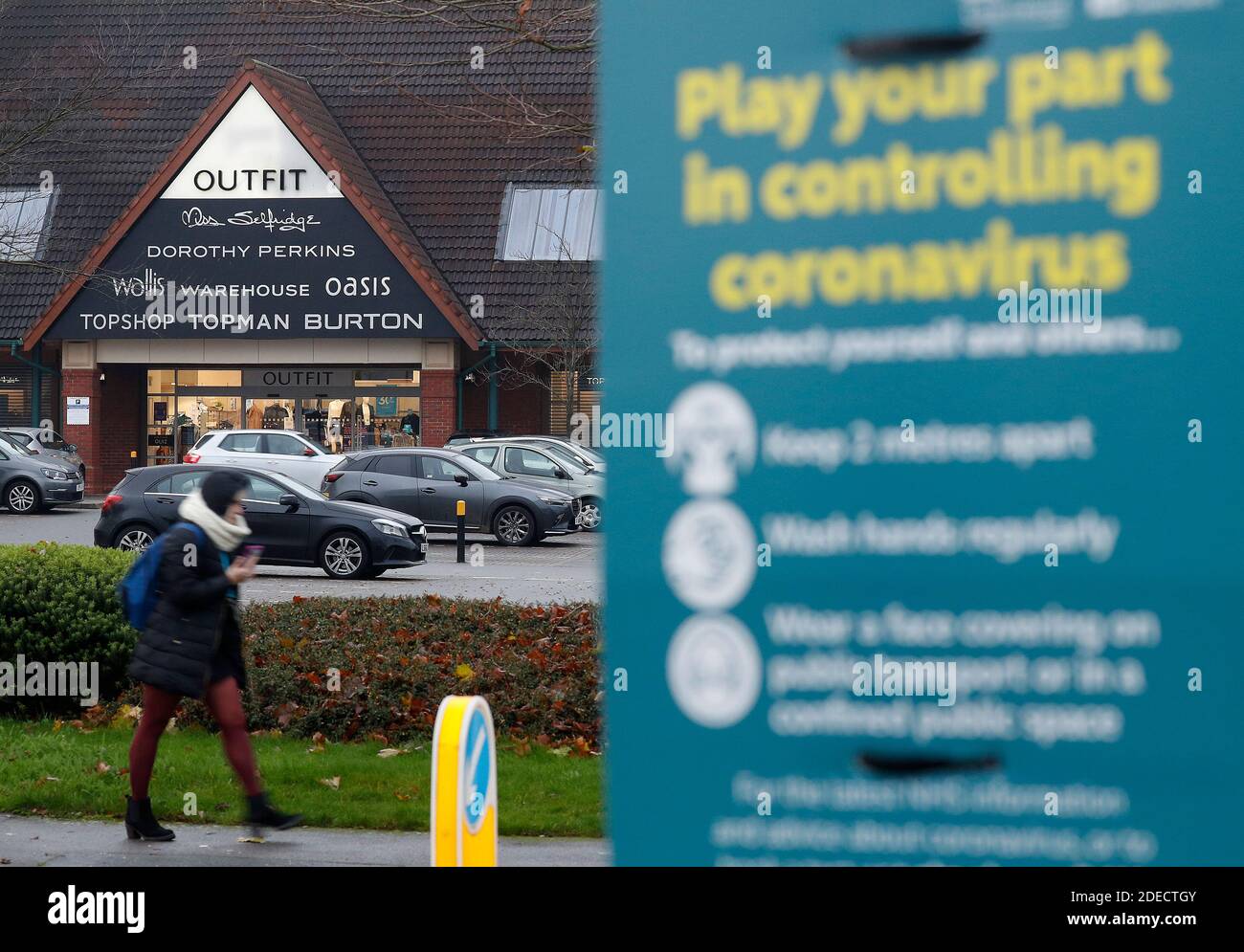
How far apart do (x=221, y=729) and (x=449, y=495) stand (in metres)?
18.5

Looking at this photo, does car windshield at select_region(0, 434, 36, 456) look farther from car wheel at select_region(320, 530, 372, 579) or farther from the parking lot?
car wheel at select_region(320, 530, 372, 579)

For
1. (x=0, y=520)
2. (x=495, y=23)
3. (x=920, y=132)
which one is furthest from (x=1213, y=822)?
(x=0, y=520)

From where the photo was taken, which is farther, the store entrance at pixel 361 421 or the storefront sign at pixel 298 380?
the storefront sign at pixel 298 380

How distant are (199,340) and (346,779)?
30.0 m

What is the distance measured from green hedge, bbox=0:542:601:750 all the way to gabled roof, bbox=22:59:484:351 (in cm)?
2374

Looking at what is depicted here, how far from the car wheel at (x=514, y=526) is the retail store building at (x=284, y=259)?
30.9 feet

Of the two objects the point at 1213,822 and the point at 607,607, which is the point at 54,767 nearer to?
the point at 607,607

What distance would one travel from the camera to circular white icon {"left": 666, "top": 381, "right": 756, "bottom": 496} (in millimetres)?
2656

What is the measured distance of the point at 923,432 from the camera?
8.41 ft

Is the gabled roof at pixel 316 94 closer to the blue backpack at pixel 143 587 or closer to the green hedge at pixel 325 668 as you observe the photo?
the green hedge at pixel 325 668

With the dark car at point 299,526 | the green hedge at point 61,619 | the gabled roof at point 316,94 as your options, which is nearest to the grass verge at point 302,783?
the green hedge at point 61,619

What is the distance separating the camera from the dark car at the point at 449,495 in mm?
25312

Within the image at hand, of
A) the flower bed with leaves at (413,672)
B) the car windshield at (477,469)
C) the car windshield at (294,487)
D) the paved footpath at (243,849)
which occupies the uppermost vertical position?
the car windshield at (477,469)

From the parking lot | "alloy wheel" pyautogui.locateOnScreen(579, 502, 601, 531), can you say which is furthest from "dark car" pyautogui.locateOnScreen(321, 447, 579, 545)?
"alloy wheel" pyautogui.locateOnScreen(579, 502, 601, 531)
